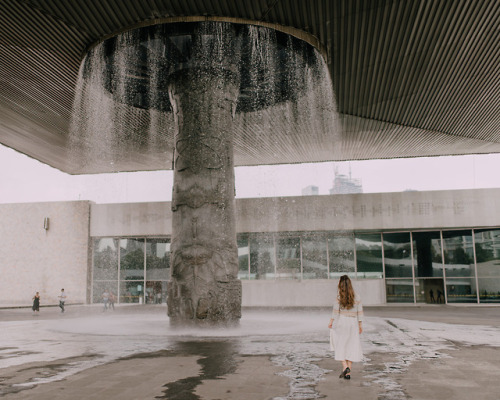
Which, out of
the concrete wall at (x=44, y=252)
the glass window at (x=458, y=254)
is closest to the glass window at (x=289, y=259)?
the glass window at (x=458, y=254)

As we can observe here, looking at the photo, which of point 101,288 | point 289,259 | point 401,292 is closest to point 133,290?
point 101,288

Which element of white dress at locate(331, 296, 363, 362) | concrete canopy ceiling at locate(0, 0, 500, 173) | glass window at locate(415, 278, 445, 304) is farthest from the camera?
glass window at locate(415, 278, 445, 304)

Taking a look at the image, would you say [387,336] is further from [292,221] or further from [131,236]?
[131,236]

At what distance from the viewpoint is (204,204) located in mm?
12789

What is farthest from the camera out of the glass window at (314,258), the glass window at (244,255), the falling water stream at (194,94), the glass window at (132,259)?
the glass window at (132,259)

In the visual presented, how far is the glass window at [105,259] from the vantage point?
28.0 m

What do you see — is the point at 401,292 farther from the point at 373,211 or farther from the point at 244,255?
the point at 244,255

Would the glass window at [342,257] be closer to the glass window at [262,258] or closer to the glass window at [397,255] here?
the glass window at [397,255]

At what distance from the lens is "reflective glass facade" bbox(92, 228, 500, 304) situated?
24.9m

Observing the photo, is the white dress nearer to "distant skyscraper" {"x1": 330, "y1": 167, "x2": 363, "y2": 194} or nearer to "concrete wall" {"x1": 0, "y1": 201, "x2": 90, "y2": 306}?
"distant skyscraper" {"x1": 330, "y1": 167, "x2": 363, "y2": 194}

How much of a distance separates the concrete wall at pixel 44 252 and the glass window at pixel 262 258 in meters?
9.65

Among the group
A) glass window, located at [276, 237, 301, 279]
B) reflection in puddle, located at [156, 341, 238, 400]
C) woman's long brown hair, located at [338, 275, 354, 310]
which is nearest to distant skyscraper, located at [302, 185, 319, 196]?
glass window, located at [276, 237, 301, 279]

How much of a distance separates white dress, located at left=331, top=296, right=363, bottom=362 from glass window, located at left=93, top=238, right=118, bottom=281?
22.9 meters

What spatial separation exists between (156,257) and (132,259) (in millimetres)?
1408
